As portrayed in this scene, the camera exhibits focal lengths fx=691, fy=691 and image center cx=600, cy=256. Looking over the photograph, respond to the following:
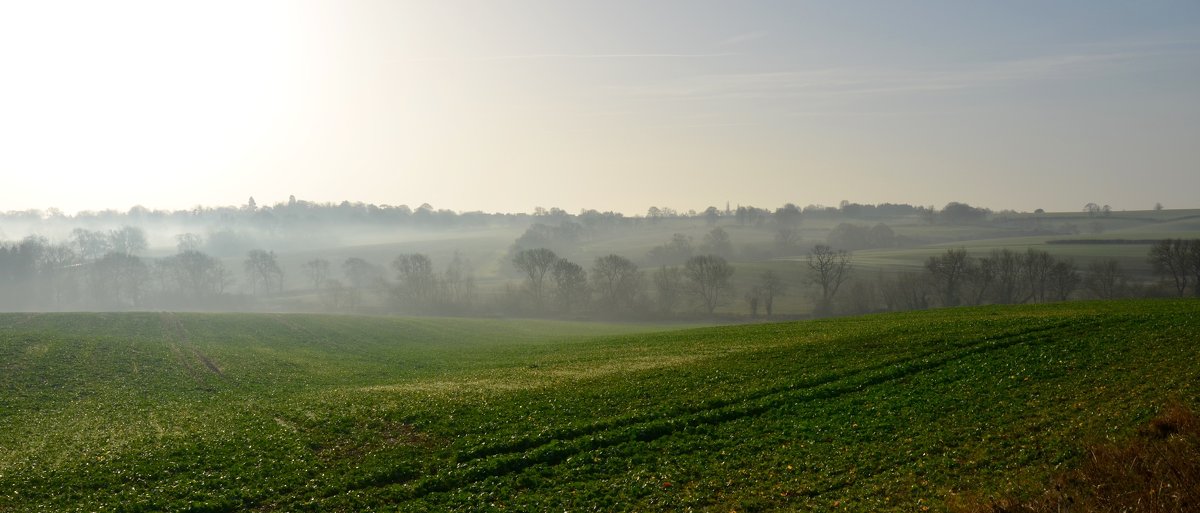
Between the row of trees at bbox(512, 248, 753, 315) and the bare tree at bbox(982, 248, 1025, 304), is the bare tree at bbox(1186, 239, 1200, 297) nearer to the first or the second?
the bare tree at bbox(982, 248, 1025, 304)

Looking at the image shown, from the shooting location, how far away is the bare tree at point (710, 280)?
13138 centimetres

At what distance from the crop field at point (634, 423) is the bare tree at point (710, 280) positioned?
8579cm

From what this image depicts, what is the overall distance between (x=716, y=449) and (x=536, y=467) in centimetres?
601

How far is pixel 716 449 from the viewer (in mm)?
23094

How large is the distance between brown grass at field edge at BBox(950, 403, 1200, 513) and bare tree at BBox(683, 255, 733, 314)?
363 feet

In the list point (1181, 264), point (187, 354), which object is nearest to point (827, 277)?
point (1181, 264)

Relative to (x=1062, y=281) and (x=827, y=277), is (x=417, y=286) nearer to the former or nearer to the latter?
(x=827, y=277)

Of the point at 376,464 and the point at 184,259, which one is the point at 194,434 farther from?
the point at 184,259

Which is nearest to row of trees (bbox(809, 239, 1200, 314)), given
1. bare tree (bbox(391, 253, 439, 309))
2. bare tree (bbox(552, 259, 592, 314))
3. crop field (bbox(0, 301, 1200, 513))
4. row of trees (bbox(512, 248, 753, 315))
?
row of trees (bbox(512, 248, 753, 315))

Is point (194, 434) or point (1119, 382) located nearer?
point (1119, 382)

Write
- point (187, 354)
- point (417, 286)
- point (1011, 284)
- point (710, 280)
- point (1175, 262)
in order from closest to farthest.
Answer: point (187, 354)
point (1175, 262)
point (1011, 284)
point (710, 280)
point (417, 286)

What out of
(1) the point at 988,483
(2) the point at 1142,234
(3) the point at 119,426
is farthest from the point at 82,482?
(2) the point at 1142,234

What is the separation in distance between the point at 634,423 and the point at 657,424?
1.01 metres

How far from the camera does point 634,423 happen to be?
2617cm
